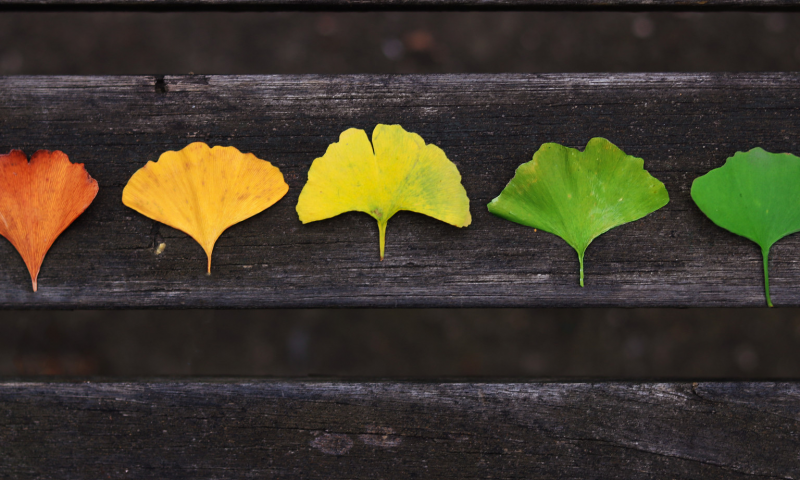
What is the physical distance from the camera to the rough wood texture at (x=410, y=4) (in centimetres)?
68

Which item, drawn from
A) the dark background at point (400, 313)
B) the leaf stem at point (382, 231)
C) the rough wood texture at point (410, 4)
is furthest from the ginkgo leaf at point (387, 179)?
the dark background at point (400, 313)

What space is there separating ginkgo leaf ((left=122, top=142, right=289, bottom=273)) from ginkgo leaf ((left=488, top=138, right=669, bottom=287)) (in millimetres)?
309

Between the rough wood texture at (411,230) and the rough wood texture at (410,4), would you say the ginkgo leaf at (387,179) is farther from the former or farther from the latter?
the rough wood texture at (410,4)

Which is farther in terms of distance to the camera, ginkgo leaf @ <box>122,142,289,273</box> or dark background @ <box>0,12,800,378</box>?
dark background @ <box>0,12,800,378</box>

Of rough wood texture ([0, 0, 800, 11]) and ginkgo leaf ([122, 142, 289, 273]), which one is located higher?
rough wood texture ([0, 0, 800, 11])

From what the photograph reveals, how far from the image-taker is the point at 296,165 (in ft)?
2.18

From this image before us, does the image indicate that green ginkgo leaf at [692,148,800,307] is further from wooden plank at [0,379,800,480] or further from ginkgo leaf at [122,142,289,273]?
ginkgo leaf at [122,142,289,273]

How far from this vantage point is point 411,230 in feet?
2.18

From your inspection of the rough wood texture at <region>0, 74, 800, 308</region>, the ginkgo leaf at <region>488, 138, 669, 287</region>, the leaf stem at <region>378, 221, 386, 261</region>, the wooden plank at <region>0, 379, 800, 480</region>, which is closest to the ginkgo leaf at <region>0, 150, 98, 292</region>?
the rough wood texture at <region>0, 74, 800, 308</region>

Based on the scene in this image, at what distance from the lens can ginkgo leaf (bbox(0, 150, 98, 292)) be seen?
2.12 feet

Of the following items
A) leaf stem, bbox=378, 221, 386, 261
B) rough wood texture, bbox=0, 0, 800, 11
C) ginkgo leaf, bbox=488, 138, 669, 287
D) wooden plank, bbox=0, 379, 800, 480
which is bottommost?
wooden plank, bbox=0, 379, 800, 480

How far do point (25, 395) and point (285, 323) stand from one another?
50 centimetres

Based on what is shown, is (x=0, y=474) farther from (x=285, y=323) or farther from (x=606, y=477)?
(x=606, y=477)

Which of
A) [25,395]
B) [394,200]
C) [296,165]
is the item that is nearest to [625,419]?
[394,200]
